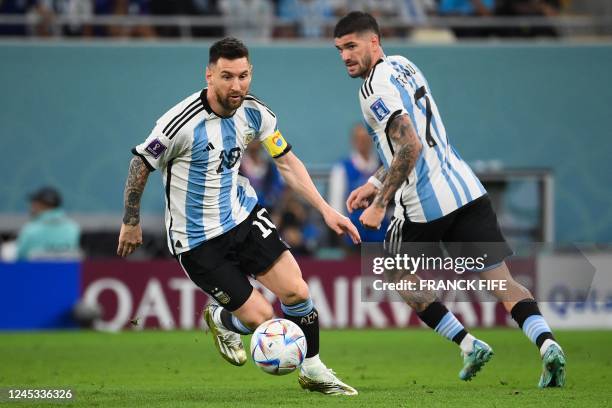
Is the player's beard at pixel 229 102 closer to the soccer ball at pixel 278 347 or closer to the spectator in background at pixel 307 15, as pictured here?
the soccer ball at pixel 278 347

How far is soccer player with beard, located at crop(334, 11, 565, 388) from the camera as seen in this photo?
7.75 metres

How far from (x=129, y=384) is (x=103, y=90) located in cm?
922

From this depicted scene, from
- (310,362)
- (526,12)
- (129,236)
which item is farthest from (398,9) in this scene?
(129,236)

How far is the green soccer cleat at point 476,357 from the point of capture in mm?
7926

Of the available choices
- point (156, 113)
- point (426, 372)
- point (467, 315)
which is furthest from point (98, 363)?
point (156, 113)

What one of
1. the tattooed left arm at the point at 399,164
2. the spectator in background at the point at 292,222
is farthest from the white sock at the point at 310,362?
the spectator in background at the point at 292,222

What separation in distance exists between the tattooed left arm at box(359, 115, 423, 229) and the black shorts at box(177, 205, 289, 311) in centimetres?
73

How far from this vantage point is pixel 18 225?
54.0 ft

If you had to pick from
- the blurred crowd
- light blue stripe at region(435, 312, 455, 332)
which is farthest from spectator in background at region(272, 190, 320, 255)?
light blue stripe at region(435, 312, 455, 332)

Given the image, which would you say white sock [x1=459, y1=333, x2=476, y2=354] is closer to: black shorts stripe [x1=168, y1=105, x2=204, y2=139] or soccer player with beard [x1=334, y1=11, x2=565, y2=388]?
soccer player with beard [x1=334, y1=11, x2=565, y2=388]

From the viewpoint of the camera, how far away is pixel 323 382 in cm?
765

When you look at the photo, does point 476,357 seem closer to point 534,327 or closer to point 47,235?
point 534,327

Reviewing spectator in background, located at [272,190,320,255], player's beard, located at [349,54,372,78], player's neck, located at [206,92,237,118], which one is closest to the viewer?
player's neck, located at [206,92,237,118]

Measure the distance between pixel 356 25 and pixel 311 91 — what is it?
977 cm
